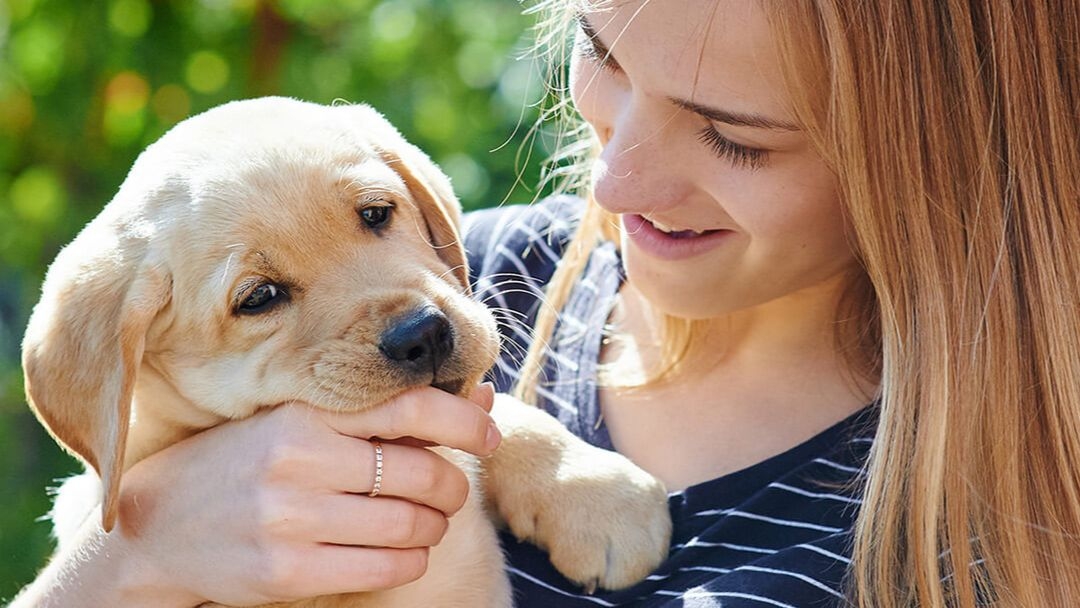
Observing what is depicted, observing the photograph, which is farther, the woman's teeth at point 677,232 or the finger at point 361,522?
the woman's teeth at point 677,232

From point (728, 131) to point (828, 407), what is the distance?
0.68m

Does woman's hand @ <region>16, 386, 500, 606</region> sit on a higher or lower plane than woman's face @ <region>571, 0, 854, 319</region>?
lower

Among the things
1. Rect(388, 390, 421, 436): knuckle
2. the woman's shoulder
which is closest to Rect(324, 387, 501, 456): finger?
Rect(388, 390, 421, 436): knuckle

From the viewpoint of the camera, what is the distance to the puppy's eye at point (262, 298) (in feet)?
7.54

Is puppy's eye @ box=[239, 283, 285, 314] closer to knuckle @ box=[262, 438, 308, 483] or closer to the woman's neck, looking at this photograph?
knuckle @ box=[262, 438, 308, 483]

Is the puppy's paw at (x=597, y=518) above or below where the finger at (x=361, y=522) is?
below

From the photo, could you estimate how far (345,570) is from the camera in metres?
2.24

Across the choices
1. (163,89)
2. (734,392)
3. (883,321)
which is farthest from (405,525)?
(163,89)

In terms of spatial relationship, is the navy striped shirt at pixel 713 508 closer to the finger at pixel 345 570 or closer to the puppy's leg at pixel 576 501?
the puppy's leg at pixel 576 501

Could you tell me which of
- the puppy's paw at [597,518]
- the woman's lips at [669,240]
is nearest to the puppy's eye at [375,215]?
the woman's lips at [669,240]

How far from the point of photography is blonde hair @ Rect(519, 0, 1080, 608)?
224 centimetres

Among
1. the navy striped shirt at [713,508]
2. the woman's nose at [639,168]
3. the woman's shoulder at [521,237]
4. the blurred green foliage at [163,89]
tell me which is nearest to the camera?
the navy striped shirt at [713,508]

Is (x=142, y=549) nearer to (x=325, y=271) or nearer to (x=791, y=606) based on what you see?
(x=325, y=271)

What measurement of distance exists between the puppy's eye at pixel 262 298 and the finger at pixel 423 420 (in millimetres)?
240
